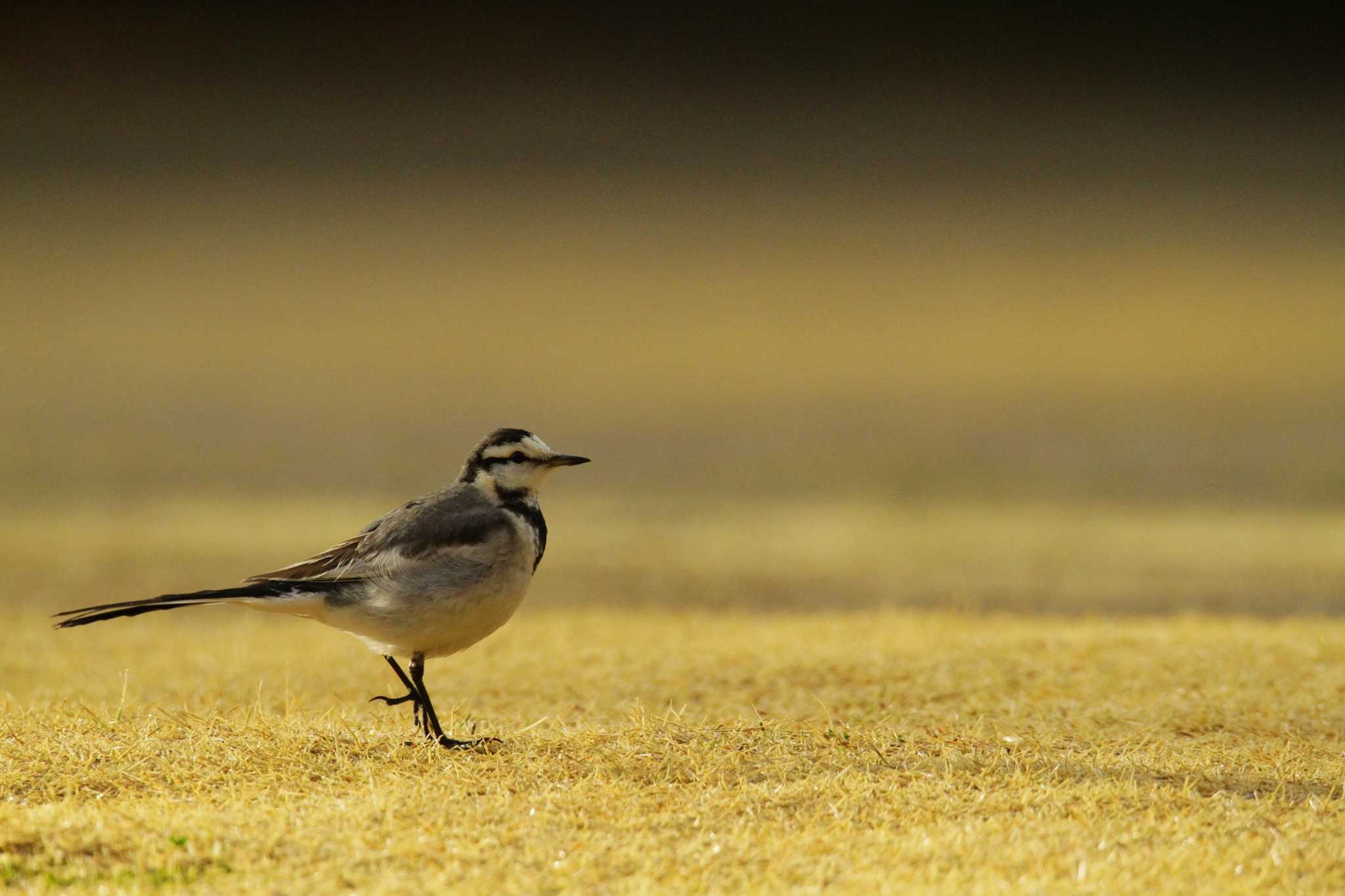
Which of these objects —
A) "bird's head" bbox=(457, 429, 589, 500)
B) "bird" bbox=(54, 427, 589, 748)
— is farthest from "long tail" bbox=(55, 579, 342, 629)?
"bird's head" bbox=(457, 429, 589, 500)

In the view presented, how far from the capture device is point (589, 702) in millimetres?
6363

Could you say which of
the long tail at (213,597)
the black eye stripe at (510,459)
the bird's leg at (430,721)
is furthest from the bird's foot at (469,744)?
the black eye stripe at (510,459)

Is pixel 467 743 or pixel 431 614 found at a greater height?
pixel 431 614

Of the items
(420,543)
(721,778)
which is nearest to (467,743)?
(420,543)

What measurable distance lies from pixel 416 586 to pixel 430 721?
18.8 inches

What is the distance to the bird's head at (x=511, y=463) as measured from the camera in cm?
552

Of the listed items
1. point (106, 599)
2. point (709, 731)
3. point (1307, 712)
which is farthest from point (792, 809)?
point (106, 599)

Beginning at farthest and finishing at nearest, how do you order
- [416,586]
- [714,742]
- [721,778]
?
[416,586] → [714,742] → [721,778]

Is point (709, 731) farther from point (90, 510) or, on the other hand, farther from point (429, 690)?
point (90, 510)

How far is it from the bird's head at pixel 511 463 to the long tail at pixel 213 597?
0.68 meters

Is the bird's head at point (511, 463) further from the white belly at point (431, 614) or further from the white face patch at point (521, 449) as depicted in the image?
the white belly at point (431, 614)

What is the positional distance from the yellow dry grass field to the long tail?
1.26 ft

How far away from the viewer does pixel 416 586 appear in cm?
509

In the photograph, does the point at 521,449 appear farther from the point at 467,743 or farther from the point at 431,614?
the point at 467,743
